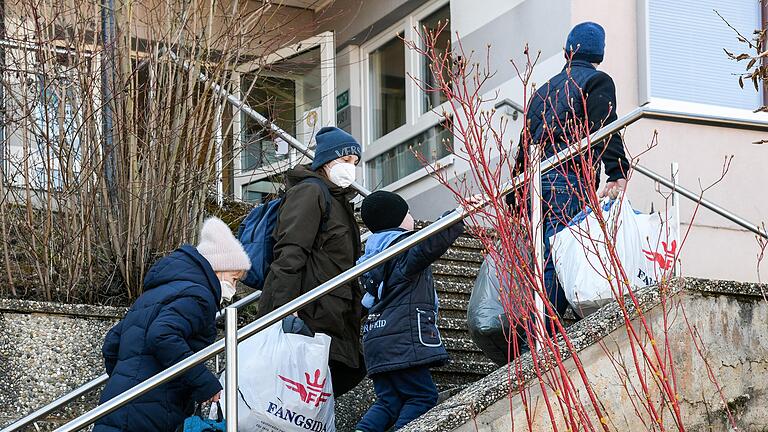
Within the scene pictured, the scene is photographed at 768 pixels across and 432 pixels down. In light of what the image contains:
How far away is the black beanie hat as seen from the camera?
669cm

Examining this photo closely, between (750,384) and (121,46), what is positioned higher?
(121,46)

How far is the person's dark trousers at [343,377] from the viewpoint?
6.54 metres

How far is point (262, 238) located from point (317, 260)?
0.37 m

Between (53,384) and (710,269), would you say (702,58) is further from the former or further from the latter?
(53,384)

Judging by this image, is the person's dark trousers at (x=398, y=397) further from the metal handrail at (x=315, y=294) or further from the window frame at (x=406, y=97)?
the window frame at (x=406, y=97)

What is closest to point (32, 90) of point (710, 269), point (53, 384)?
point (53, 384)

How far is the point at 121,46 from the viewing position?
8102 mm

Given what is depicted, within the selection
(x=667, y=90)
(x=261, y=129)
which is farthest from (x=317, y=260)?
(x=667, y=90)

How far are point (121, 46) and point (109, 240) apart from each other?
115 cm

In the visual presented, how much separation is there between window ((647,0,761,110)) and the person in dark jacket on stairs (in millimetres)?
4355

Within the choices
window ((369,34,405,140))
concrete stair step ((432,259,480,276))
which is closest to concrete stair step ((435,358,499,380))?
concrete stair step ((432,259,480,276))

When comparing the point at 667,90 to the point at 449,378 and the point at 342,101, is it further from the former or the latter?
the point at 342,101

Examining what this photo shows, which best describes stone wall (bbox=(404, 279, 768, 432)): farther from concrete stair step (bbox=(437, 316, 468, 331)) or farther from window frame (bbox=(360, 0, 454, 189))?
window frame (bbox=(360, 0, 454, 189))

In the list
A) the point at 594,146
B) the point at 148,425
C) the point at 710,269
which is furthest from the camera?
the point at 710,269
